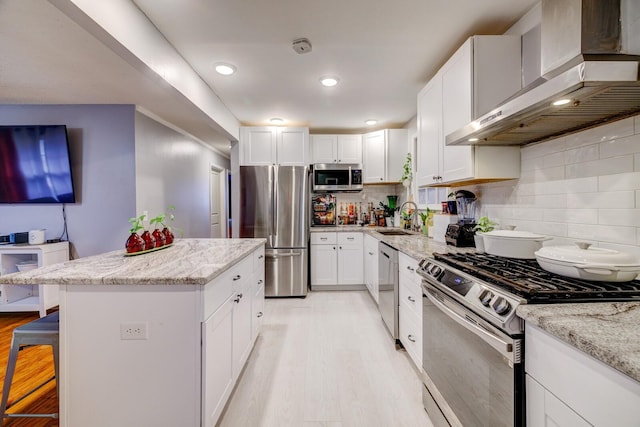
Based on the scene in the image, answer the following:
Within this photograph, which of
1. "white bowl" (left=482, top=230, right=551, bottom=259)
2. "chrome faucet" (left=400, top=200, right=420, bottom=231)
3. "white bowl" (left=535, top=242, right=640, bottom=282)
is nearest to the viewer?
"white bowl" (left=535, top=242, right=640, bottom=282)

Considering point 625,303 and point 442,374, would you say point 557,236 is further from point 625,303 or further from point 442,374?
point 442,374

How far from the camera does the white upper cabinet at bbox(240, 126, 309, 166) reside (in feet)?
12.7

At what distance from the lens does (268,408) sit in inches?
65.3

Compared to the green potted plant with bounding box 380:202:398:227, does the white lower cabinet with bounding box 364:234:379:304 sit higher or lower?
lower

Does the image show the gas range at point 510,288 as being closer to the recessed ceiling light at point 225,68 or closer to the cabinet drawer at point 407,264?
the cabinet drawer at point 407,264

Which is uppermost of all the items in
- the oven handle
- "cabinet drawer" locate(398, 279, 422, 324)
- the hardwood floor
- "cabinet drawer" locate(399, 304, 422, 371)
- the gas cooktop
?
the gas cooktop

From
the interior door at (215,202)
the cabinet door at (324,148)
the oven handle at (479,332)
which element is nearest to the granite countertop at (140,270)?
the oven handle at (479,332)

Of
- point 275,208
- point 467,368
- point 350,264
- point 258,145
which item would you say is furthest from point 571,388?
point 258,145

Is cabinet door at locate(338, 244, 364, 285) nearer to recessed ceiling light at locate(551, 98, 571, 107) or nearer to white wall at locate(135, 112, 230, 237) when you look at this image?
white wall at locate(135, 112, 230, 237)

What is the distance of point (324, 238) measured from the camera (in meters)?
3.84

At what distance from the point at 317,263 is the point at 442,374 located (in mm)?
2540

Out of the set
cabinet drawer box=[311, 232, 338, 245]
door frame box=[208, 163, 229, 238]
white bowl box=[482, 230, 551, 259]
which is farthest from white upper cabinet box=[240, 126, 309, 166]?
white bowl box=[482, 230, 551, 259]

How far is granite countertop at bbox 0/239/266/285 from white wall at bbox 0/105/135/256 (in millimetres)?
1684

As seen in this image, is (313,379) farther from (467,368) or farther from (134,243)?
(134,243)
